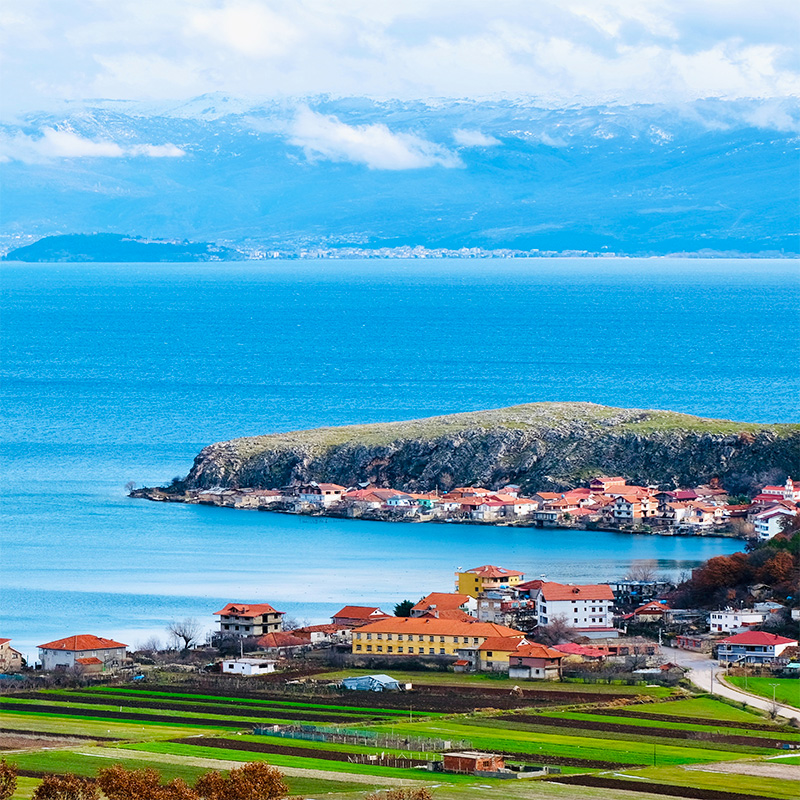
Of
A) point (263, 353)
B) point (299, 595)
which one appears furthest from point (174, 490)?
point (263, 353)

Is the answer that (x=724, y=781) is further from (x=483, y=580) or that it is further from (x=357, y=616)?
(x=483, y=580)

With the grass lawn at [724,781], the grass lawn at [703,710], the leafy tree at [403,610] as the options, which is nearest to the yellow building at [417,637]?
the leafy tree at [403,610]

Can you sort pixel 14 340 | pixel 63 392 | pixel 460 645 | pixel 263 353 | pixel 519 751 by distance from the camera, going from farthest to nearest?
pixel 14 340, pixel 263 353, pixel 63 392, pixel 460 645, pixel 519 751

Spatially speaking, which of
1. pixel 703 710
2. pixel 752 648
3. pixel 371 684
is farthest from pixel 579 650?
pixel 703 710

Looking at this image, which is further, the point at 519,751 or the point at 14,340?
the point at 14,340

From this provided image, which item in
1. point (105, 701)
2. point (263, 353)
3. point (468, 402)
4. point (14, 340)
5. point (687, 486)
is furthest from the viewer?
point (14, 340)

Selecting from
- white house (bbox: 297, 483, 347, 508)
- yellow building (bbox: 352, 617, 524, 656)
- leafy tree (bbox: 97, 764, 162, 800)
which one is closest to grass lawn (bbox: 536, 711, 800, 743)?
yellow building (bbox: 352, 617, 524, 656)

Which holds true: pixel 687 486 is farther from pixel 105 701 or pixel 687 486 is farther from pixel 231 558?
pixel 105 701
